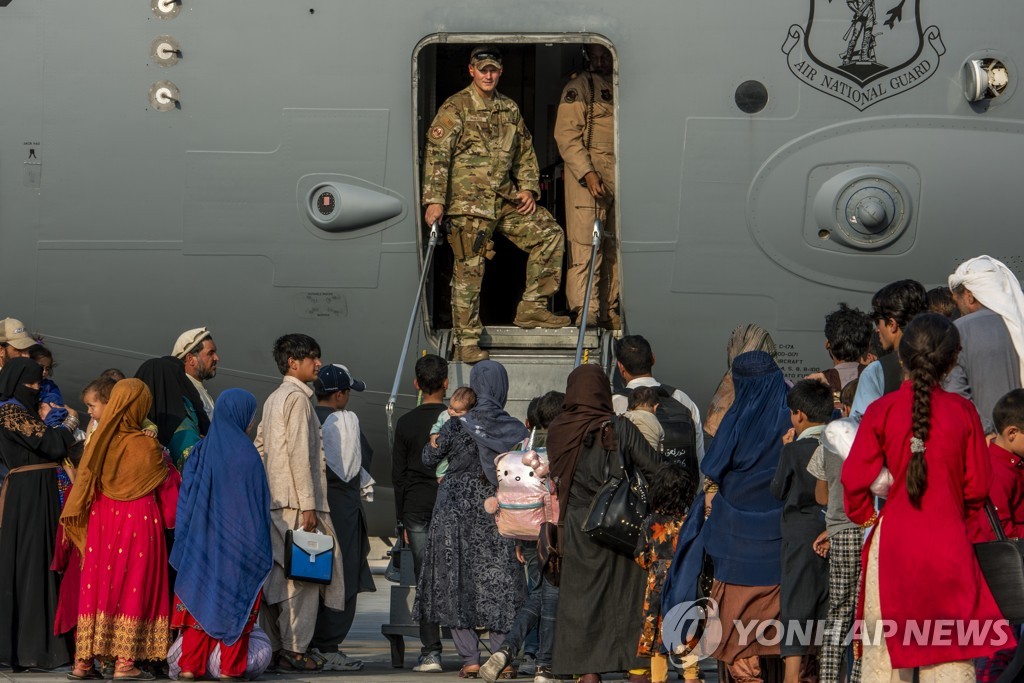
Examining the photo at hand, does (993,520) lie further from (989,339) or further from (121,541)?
(121,541)

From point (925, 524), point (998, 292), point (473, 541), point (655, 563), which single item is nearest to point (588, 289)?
point (473, 541)

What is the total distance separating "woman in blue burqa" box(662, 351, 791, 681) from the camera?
6402mm

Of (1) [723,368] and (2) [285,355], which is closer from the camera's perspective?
(2) [285,355]

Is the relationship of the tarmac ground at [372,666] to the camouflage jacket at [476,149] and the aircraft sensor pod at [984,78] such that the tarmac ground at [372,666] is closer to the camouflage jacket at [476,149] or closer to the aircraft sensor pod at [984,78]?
the camouflage jacket at [476,149]

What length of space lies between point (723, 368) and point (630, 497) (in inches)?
133

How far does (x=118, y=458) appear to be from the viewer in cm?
755

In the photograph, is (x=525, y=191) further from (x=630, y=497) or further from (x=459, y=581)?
(x=630, y=497)

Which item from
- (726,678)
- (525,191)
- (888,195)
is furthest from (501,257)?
(726,678)

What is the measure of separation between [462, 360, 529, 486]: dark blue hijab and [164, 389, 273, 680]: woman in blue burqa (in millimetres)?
1193

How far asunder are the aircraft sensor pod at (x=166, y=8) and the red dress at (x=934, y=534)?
611 cm

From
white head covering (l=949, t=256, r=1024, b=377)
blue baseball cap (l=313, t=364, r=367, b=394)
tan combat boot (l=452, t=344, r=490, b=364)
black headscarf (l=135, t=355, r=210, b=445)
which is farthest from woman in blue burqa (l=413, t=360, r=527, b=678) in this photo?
white head covering (l=949, t=256, r=1024, b=377)

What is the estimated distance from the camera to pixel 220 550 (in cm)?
750

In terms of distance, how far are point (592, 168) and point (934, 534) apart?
5.53 m

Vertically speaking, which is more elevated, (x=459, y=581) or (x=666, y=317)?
(x=666, y=317)
